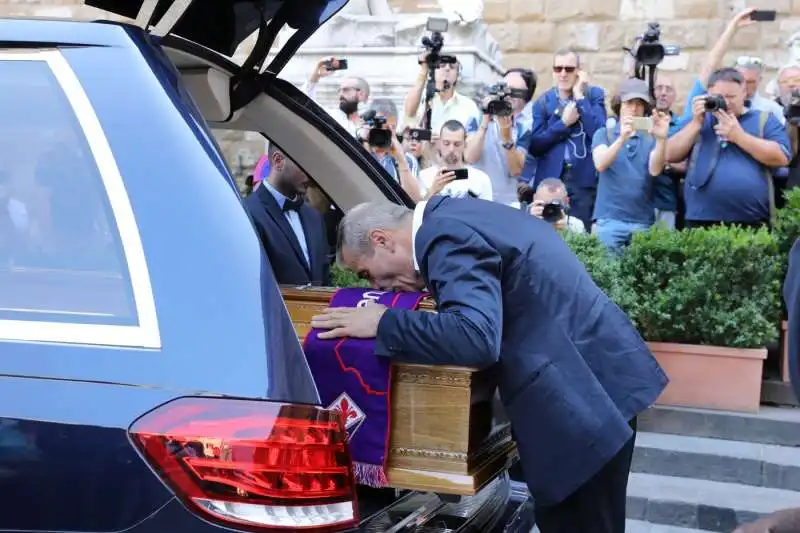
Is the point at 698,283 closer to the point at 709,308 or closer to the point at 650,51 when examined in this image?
the point at 709,308

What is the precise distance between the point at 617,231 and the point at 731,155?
88 centimetres

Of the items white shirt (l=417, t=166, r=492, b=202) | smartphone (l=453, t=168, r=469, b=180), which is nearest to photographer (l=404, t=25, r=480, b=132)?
white shirt (l=417, t=166, r=492, b=202)

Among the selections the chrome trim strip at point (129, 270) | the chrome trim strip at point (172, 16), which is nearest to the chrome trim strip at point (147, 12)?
the chrome trim strip at point (172, 16)

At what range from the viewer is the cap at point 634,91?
6941mm

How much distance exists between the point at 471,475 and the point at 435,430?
15 cm

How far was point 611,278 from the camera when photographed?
5762mm

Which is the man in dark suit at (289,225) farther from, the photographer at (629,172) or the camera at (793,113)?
the camera at (793,113)

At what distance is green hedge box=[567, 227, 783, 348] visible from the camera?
18.5 feet

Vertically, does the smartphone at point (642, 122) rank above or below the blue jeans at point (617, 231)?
above

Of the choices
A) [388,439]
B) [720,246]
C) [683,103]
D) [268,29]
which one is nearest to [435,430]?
[388,439]

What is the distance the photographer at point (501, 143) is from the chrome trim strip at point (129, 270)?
5359mm

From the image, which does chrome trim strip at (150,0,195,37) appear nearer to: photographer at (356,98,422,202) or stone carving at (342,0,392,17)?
photographer at (356,98,422,202)

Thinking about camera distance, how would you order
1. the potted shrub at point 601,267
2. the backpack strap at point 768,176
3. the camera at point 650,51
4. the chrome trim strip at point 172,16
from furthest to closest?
the camera at point 650,51
the backpack strap at point 768,176
the potted shrub at point 601,267
the chrome trim strip at point 172,16

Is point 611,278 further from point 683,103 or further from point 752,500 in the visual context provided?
point 683,103
